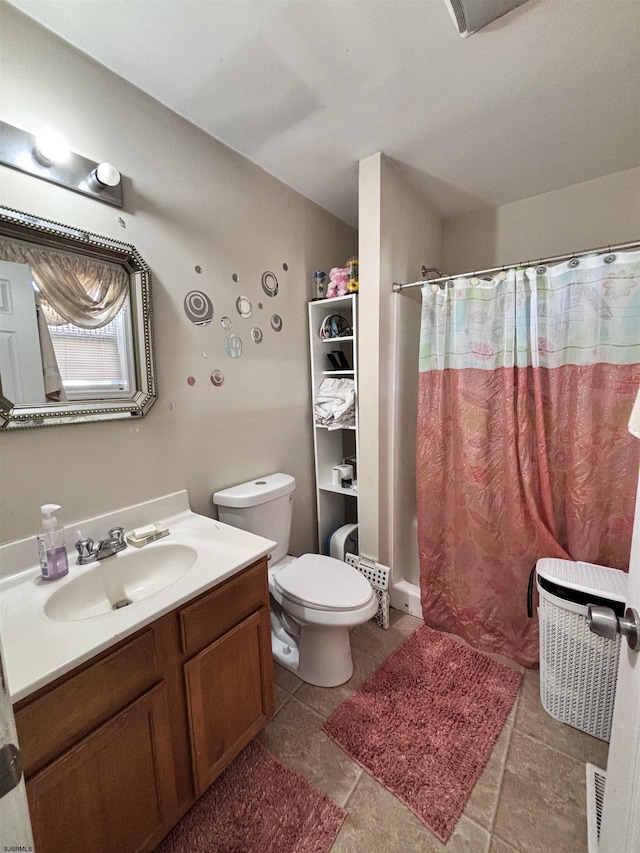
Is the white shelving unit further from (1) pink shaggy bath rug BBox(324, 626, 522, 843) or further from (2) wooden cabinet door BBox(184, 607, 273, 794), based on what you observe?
(2) wooden cabinet door BBox(184, 607, 273, 794)

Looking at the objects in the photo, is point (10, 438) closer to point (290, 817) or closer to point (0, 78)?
point (0, 78)

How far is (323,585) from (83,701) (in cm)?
90

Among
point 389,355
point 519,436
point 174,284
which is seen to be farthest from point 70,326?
point 519,436

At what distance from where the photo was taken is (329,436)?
7.32 ft

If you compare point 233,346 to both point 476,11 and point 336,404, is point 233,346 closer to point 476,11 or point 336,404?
point 336,404

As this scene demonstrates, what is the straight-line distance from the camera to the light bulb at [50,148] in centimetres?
103

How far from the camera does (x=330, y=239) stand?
2.19 meters

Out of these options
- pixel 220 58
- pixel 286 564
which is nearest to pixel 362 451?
pixel 286 564

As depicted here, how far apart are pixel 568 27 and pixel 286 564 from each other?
7.37 feet

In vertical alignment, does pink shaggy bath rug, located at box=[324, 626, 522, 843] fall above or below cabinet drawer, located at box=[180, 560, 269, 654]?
below

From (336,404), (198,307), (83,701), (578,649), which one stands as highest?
(198,307)

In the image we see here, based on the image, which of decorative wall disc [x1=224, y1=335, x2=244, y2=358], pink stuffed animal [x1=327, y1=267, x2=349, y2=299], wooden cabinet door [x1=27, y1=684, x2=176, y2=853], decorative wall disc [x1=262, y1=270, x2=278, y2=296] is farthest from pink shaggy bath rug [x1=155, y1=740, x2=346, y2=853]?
pink stuffed animal [x1=327, y1=267, x2=349, y2=299]

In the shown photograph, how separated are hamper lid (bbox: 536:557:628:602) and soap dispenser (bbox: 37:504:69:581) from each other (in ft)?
5.51

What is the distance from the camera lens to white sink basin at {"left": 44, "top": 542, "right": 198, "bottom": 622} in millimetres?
1006
